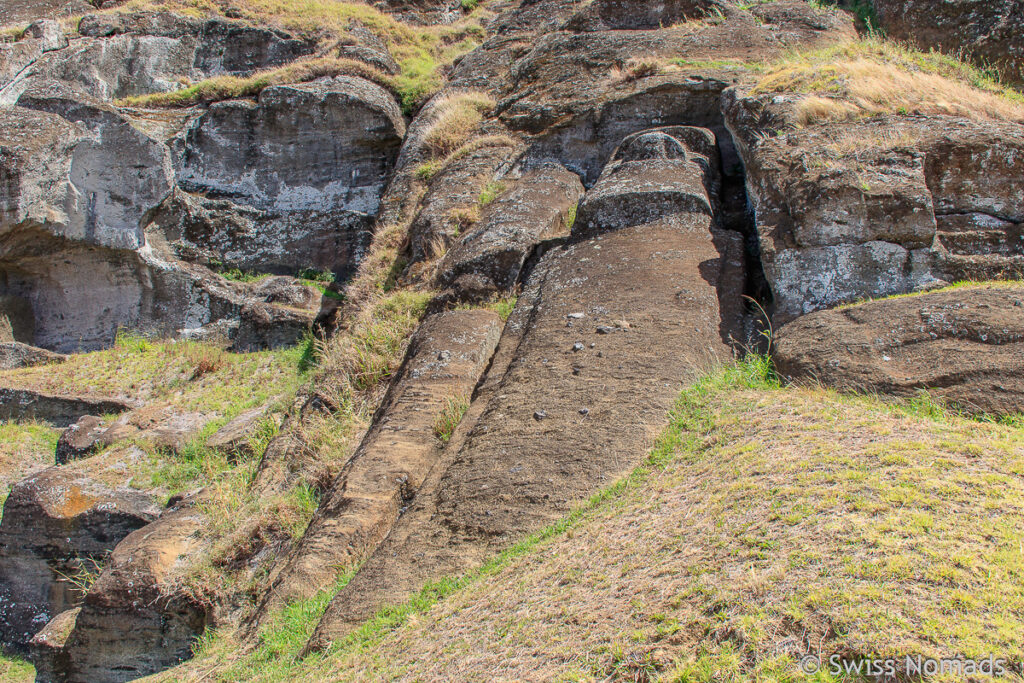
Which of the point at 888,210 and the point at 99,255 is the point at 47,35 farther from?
the point at 888,210

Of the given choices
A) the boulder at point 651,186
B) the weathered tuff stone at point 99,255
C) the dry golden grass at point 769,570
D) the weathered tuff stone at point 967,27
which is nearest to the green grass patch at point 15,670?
the dry golden grass at point 769,570

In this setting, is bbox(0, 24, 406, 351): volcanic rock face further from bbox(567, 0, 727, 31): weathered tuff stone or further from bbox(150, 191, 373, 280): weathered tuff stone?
bbox(567, 0, 727, 31): weathered tuff stone

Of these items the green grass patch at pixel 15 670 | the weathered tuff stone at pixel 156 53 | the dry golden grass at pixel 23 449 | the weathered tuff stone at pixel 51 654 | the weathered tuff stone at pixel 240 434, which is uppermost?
the weathered tuff stone at pixel 156 53

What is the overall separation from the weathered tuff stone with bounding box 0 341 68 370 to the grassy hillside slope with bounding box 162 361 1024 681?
879 centimetres

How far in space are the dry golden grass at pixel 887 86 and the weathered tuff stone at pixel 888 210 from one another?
0.50 m

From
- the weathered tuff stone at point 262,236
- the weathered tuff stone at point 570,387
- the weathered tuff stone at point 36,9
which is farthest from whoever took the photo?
the weathered tuff stone at point 36,9

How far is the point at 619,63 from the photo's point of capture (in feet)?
40.4

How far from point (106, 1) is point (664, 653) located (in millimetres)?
26248

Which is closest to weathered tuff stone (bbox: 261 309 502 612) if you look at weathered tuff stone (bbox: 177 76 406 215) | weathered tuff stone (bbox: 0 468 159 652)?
weathered tuff stone (bbox: 0 468 159 652)

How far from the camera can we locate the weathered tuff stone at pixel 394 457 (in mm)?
5367

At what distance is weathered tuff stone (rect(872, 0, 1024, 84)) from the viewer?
32.8ft

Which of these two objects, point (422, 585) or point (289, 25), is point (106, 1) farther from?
point (422, 585)

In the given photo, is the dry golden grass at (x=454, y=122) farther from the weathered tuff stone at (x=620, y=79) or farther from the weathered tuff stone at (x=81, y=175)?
the weathered tuff stone at (x=81, y=175)

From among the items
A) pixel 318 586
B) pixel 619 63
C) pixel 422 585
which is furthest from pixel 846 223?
pixel 619 63
